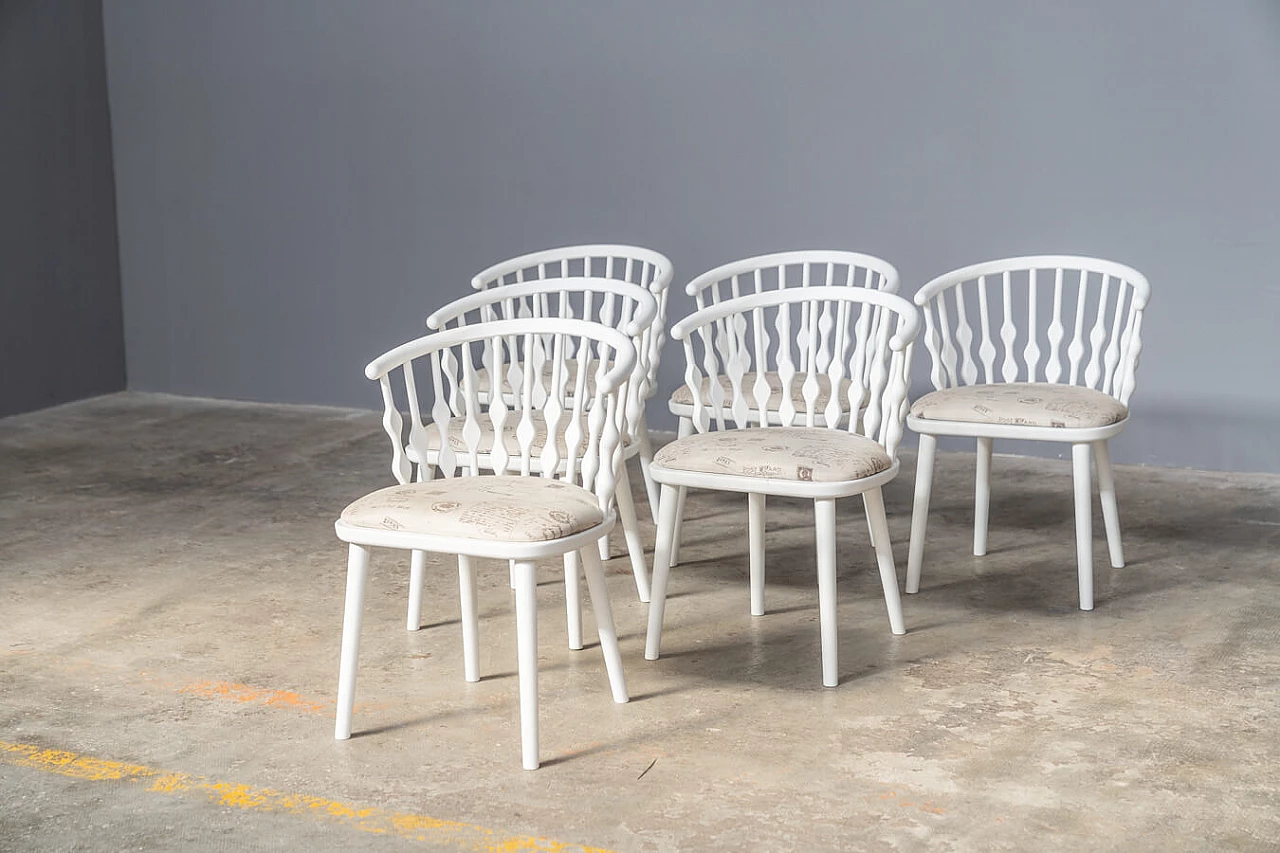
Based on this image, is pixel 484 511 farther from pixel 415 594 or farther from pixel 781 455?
pixel 415 594

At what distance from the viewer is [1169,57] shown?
454cm

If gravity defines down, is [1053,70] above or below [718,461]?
above

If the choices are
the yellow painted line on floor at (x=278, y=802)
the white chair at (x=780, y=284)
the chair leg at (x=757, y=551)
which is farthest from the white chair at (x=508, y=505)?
the white chair at (x=780, y=284)

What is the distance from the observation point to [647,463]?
12.6 ft

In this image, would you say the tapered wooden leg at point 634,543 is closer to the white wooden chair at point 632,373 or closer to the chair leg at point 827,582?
the white wooden chair at point 632,373

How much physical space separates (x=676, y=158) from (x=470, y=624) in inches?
111

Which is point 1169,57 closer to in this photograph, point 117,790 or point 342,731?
point 342,731

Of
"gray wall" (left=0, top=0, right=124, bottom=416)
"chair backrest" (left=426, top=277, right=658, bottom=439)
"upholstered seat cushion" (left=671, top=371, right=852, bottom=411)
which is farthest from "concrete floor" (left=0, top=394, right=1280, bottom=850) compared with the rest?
"gray wall" (left=0, top=0, right=124, bottom=416)

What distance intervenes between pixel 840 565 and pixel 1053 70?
6.76 ft

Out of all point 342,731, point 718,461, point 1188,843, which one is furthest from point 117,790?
point 1188,843

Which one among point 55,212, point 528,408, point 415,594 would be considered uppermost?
point 55,212

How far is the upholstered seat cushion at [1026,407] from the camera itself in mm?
3246

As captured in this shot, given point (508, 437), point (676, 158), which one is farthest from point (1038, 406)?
point (676, 158)

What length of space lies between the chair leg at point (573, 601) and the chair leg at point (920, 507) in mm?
885
